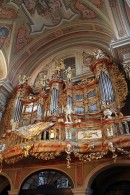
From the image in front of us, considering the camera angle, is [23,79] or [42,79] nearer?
[42,79]

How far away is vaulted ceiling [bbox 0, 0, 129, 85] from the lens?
12184mm

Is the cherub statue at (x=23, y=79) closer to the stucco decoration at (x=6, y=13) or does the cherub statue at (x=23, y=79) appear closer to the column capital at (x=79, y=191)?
the stucco decoration at (x=6, y=13)

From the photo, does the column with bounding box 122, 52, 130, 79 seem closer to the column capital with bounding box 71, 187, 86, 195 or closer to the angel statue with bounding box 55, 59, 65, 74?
the angel statue with bounding box 55, 59, 65, 74

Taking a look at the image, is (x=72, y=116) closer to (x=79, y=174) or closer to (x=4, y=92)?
(x=79, y=174)

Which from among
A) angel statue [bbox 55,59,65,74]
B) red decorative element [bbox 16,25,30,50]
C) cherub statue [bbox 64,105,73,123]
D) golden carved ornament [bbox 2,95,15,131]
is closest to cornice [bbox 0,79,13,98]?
golden carved ornament [bbox 2,95,15,131]

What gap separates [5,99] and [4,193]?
522 cm

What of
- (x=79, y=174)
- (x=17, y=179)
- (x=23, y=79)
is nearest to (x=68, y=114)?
(x=79, y=174)

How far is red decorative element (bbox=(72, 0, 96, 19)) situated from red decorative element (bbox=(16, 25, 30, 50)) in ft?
11.6

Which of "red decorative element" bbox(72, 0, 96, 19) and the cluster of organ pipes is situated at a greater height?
"red decorative element" bbox(72, 0, 96, 19)

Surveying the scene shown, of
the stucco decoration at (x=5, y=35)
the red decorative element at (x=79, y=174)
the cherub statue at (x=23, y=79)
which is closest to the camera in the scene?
the red decorative element at (x=79, y=174)

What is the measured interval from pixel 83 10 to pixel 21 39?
14.0 feet

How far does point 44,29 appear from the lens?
13.9m

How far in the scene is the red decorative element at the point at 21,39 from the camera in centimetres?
1355

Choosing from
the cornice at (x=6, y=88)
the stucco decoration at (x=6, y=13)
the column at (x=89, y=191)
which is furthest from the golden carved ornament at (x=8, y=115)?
the column at (x=89, y=191)
